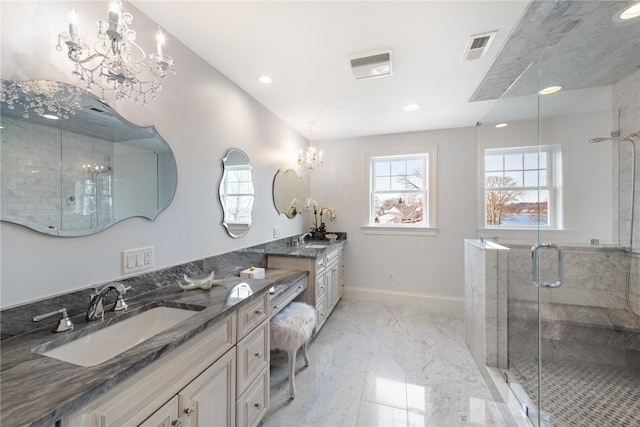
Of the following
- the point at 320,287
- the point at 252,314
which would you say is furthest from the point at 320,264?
the point at 252,314

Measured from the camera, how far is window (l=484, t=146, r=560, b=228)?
8.40 ft

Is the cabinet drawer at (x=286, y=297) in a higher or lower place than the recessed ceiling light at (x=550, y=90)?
lower

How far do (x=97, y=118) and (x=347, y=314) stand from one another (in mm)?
3100

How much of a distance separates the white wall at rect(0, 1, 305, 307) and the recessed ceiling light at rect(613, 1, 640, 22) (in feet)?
8.96

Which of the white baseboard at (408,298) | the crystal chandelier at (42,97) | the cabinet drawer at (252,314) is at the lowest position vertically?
the white baseboard at (408,298)

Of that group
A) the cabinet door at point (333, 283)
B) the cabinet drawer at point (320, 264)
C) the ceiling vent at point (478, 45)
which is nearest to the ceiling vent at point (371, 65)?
the ceiling vent at point (478, 45)

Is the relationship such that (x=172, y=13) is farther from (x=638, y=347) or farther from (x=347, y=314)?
(x=638, y=347)

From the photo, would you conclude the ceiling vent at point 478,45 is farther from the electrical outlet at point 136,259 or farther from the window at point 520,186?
the electrical outlet at point 136,259

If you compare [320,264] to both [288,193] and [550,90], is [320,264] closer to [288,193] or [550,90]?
[288,193]

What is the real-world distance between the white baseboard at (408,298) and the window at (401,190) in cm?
94

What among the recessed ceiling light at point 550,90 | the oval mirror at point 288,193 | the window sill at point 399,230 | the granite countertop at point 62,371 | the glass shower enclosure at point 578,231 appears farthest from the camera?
the window sill at point 399,230

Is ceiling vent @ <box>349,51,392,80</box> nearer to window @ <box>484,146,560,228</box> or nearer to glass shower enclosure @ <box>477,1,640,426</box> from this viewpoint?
glass shower enclosure @ <box>477,1,640,426</box>

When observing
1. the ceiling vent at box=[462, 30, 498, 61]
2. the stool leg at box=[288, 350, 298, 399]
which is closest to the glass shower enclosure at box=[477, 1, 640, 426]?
the ceiling vent at box=[462, 30, 498, 61]

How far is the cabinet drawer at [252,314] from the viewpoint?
1.32 metres
